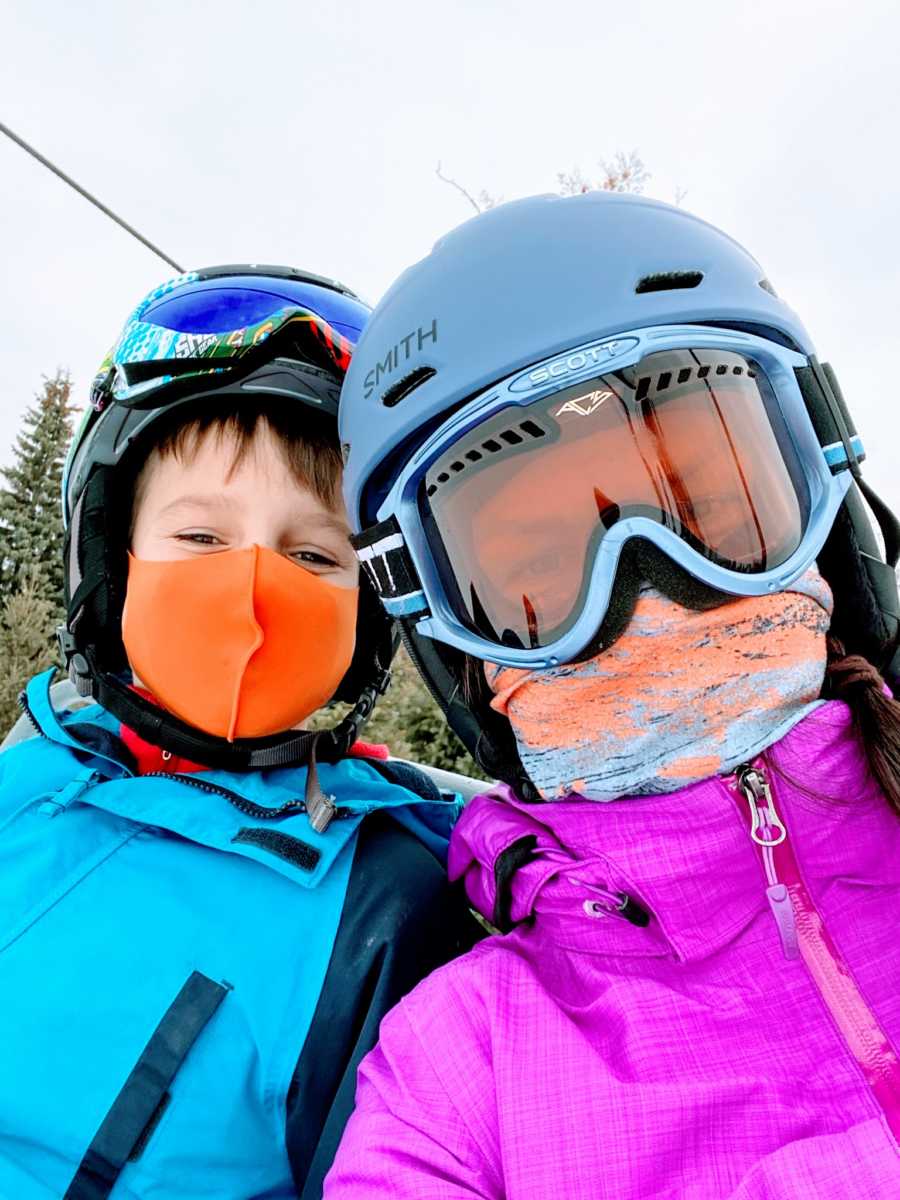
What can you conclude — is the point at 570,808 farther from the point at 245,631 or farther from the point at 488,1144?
the point at 245,631

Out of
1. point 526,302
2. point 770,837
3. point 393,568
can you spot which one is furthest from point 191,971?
point 526,302

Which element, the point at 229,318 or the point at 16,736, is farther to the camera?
the point at 16,736

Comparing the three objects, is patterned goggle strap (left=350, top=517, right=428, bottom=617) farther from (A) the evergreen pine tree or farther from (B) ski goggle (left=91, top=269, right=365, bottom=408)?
(A) the evergreen pine tree

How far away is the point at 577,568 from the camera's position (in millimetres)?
1367

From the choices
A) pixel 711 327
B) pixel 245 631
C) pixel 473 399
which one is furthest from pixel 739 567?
pixel 245 631

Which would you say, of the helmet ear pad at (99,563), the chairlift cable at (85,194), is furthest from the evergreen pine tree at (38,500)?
the helmet ear pad at (99,563)

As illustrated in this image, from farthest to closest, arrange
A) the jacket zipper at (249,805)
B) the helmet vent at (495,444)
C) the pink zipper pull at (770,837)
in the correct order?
the jacket zipper at (249,805) < the helmet vent at (495,444) < the pink zipper pull at (770,837)

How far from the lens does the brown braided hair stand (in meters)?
1.21

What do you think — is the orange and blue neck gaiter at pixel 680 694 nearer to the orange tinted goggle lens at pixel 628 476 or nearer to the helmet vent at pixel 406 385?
the orange tinted goggle lens at pixel 628 476

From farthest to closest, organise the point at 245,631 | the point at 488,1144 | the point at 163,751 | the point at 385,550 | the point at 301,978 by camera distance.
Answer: the point at 163,751 → the point at 245,631 → the point at 385,550 → the point at 301,978 → the point at 488,1144

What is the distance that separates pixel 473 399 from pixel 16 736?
190 cm

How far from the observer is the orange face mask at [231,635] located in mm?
1654

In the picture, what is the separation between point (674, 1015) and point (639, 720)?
1.47ft

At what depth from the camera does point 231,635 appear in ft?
5.45
